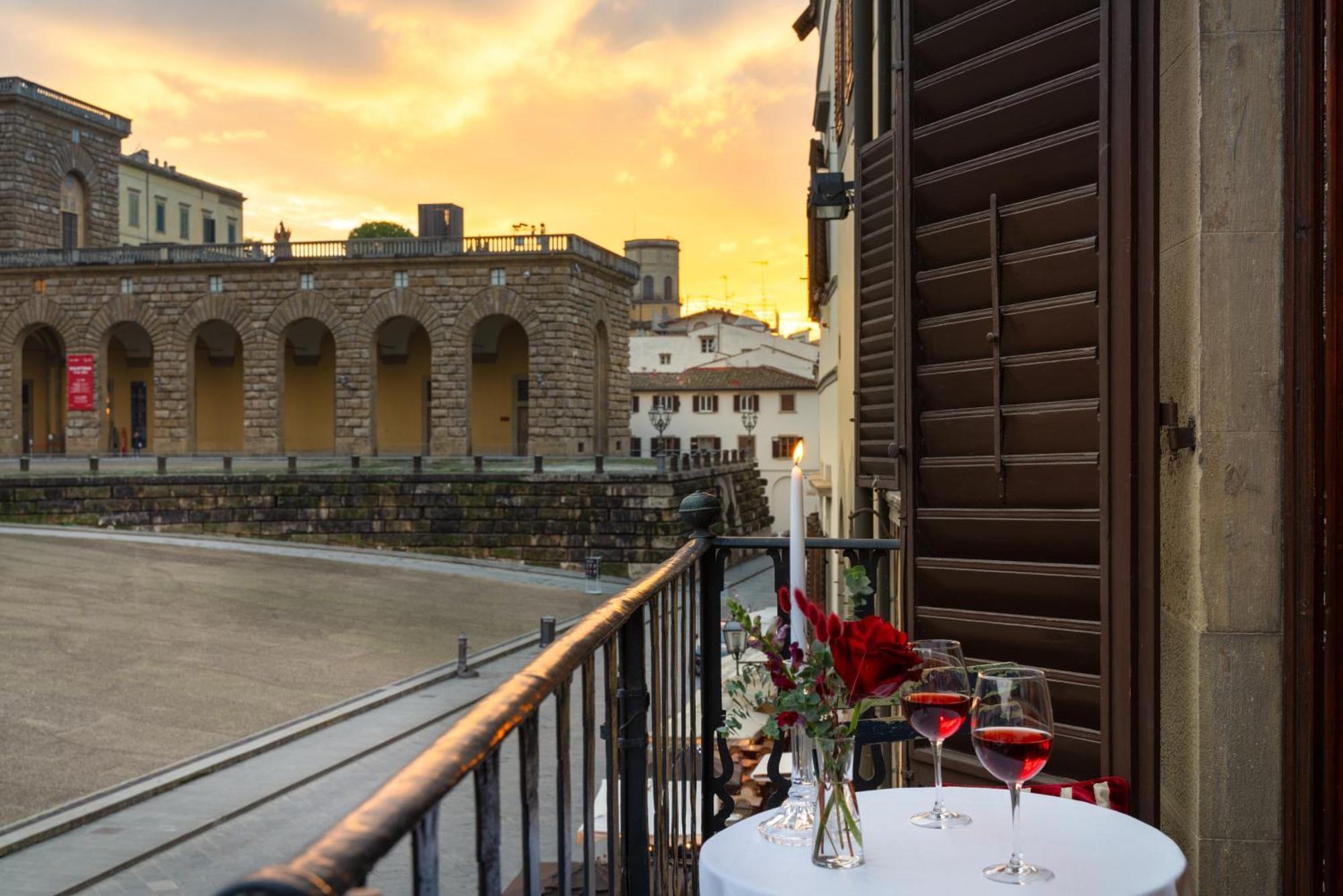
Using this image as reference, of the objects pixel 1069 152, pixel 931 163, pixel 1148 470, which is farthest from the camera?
pixel 931 163

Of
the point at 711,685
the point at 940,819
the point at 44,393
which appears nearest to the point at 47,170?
the point at 44,393

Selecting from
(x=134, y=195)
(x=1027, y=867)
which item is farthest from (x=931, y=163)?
(x=134, y=195)

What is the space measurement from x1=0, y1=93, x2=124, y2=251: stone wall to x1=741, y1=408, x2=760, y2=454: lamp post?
2747cm

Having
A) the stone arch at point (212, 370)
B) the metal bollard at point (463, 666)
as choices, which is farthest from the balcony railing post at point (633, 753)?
the stone arch at point (212, 370)

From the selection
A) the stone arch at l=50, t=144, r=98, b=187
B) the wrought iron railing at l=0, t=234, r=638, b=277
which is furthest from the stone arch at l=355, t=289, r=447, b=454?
the stone arch at l=50, t=144, r=98, b=187

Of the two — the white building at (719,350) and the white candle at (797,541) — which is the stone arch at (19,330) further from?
the white candle at (797,541)

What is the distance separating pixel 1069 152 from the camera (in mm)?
3506

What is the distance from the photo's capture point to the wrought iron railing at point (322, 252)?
3959 cm

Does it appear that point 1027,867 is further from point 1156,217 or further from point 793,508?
point 1156,217

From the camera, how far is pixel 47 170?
4672 centimetres

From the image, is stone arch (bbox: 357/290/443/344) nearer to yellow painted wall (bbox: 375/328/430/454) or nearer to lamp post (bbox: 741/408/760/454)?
yellow painted wall (bbox: 375/328/430/454)

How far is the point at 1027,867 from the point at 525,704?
1.03 m

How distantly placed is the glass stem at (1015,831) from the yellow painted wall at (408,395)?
44.4 metres

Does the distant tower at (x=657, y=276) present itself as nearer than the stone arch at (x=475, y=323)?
No
